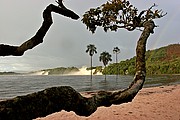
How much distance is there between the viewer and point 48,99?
367 centimetres

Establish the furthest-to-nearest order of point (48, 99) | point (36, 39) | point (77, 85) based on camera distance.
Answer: point (77, 85) < point (36, 39) < point (48, 99)

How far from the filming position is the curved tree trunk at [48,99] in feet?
10.7

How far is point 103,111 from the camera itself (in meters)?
15.3

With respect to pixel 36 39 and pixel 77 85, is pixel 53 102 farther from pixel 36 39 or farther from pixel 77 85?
pixel 77 85

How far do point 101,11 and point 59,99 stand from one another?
197 inches

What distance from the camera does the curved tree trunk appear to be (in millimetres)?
3270

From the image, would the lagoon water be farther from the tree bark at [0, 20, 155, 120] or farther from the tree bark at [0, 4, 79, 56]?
the tree bark at [0, 4, 79, 56]

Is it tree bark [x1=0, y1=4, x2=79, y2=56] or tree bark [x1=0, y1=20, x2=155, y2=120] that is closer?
tree bark [x1=0, y1=20, x2=155, y2=120]

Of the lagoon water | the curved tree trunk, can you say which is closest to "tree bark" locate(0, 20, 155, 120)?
the curved tree trunk

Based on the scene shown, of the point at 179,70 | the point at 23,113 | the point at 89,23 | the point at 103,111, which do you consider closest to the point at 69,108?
the point at 23,113

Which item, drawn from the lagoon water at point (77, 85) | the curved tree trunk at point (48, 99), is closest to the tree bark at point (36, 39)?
the curved tree trunk at point (48, 99)

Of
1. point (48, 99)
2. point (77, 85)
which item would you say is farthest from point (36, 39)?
point (77, 85)

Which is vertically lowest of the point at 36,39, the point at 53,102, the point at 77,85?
the point at 77,85

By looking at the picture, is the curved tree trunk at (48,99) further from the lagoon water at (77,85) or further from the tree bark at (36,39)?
the lagoon water at (77,85)
